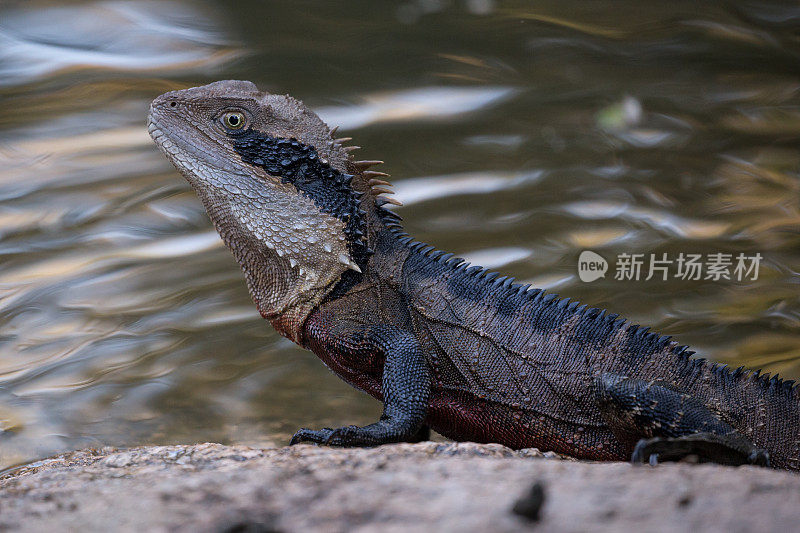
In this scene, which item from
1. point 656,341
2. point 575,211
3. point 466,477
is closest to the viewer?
point 466,477

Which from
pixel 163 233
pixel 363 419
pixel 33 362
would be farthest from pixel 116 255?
pixel 363 419

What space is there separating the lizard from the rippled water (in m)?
1.69

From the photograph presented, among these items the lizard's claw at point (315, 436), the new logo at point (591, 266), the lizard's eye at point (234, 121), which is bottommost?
the lizard's claw at point (315, 436)

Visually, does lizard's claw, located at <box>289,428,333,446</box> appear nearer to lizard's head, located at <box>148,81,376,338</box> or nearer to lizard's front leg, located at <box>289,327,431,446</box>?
lizard's front leg, located at <box>289,327,431,446</box>

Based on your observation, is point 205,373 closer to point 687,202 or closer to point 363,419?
point 363,419

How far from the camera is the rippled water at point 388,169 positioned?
16.8ft

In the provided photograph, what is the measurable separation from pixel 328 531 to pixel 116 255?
447 centimetres

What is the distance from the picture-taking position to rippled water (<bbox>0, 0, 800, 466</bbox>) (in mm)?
5129

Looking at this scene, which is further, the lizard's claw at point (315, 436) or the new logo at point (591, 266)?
the new logo at point (591, 266)

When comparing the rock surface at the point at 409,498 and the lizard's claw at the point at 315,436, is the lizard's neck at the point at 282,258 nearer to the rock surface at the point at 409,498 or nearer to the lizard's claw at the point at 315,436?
the lizard's claw at the point at 315,436

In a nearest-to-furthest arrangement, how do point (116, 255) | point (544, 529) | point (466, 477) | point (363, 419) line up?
point (544, 529)
point (466, 477)
point (363, 419)
point (116, 255)

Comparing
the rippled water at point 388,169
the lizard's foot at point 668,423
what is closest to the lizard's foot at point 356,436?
the lizard's foot at point 668,423

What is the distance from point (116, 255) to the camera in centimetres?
552

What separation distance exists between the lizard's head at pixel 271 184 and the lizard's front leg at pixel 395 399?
1.56 feet
